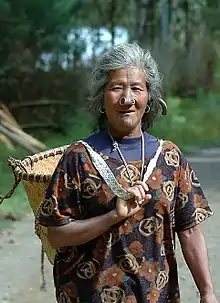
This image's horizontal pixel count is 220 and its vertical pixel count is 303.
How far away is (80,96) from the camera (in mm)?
13234

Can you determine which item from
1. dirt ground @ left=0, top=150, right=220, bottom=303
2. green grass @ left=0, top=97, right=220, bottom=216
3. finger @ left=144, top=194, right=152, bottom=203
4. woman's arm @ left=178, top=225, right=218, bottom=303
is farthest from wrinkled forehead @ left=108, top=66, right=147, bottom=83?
green grass @ left=0, top=97, right=220, bottom=216

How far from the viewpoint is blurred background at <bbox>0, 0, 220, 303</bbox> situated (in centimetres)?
926

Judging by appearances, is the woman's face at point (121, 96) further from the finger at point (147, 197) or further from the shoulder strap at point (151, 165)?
the finger at point (147, 197)

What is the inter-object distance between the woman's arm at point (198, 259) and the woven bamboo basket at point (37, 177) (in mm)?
947

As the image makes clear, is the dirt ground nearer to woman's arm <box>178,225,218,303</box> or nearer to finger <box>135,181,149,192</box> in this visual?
woman's arm <box>178,225,218,303</box>

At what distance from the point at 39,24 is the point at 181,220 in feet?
27.5

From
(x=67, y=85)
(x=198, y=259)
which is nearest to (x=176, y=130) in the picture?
(x=67, y=85)

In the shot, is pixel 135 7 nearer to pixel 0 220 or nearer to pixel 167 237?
pixel 0 220

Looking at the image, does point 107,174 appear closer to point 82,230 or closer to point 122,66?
point 82,230

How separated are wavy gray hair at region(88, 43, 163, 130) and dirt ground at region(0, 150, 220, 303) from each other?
2.60 metres

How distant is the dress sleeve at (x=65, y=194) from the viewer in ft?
6.69

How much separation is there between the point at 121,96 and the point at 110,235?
0.40m

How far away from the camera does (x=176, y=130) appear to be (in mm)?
15055

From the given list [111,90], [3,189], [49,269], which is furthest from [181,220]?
[3,189]
